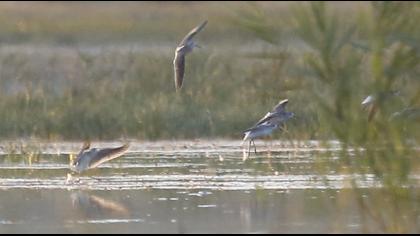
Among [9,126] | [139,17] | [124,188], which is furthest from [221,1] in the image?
[124,188]

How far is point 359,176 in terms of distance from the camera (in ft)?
36.3

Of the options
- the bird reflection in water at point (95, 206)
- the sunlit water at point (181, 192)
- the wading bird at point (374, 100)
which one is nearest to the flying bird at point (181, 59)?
the sunlit water at point (181, 192)

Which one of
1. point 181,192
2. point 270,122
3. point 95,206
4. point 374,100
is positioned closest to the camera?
point 374,100

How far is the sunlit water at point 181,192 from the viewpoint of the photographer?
10.6m

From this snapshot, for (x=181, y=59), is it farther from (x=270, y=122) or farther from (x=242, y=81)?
(x=242, y=81)

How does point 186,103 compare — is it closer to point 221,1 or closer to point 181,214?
point 181,214

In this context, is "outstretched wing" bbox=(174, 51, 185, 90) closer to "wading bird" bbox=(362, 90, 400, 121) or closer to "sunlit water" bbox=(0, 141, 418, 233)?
"sunlit water" bbox=(0, 141, 418, 233)

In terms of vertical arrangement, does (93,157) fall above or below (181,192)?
above

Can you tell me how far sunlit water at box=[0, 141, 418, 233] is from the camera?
10.6m

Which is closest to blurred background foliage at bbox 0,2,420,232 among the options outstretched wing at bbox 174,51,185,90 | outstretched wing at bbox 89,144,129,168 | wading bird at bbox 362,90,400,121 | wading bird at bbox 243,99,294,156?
wading bird at bbox 362,90,400,121

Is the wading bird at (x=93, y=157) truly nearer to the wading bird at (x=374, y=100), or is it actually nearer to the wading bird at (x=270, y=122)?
the wading bird at (x=270, y=122)

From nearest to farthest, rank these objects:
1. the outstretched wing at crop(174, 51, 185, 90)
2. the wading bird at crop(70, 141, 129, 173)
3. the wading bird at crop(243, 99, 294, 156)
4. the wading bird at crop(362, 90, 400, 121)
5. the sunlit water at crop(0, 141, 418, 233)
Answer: the wading bird at crop(362, 90, 400, 121)
the sunlit water at crop(0, 141, 418, 233)
the wading bird at crop(70, 141, 129, 173)
the outstretched wing at crop(174, 51, 185, 90)
the wading bird at crop(243, 99, 294, 156)

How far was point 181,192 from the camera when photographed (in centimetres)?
1211

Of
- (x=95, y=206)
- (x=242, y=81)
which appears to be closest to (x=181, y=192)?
(x=95, y=206)
